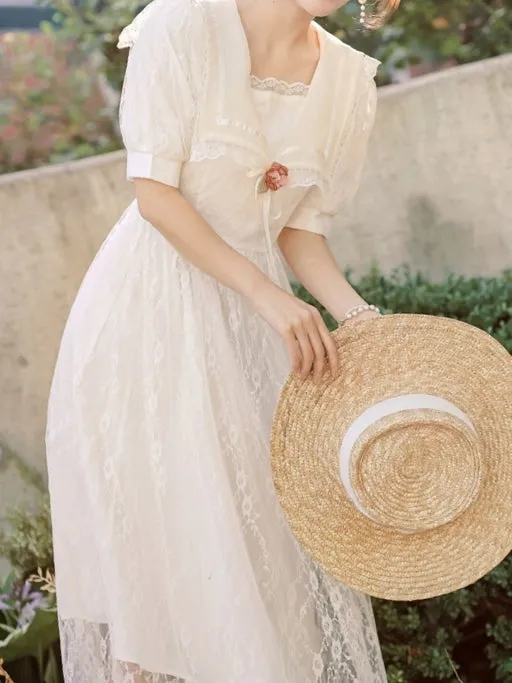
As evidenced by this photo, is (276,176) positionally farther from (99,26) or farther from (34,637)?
(99,26)

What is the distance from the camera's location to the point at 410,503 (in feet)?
5.30

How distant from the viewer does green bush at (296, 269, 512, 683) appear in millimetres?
2439

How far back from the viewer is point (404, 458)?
1597 millimetres

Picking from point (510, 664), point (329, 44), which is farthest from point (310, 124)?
point (510, 664)

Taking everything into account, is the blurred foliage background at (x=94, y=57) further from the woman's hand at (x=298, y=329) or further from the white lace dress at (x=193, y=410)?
the woman's hand at (x=298, y=329)

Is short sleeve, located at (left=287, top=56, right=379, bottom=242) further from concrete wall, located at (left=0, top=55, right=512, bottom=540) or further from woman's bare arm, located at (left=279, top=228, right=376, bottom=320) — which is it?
concrete wall, located at (left=0, top=55, right=512, bottom=540)

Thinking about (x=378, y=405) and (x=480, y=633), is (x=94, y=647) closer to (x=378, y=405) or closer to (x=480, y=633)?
(x=378, y=405)

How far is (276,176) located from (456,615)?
1.36 meters

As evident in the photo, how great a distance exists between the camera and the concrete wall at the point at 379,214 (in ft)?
10.2

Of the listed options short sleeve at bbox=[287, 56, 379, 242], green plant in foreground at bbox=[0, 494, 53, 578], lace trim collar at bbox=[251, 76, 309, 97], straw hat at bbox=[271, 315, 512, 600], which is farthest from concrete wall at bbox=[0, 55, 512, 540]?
straw hat at bbox=[271, 315, 512, 600]

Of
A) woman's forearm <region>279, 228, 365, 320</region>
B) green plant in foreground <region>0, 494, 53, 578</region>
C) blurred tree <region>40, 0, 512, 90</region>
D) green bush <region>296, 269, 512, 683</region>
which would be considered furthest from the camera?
blurred tree <region>40, 0, 512, 90</region>

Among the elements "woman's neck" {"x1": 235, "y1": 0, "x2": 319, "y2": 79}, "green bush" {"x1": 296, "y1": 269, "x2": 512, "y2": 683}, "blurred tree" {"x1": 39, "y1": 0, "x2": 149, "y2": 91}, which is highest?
"blurred tree" {"x1": 39, "y1": 0, "x2": 149, "y2": 91}

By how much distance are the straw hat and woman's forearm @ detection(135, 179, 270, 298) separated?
19cm

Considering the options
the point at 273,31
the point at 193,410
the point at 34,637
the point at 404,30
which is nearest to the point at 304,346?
the point at 193,410
